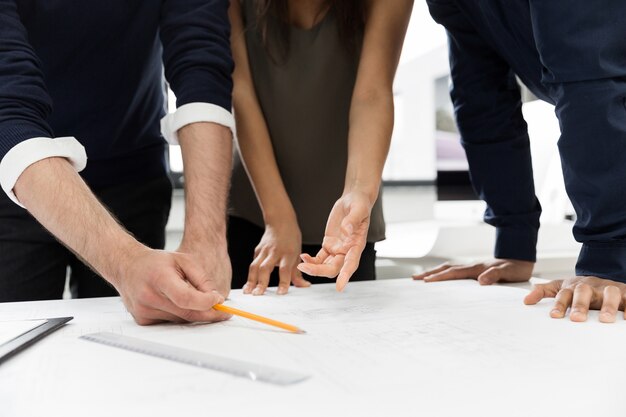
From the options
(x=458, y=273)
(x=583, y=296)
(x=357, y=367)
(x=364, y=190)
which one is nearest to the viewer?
(x=357, y=367)

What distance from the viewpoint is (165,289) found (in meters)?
0.69

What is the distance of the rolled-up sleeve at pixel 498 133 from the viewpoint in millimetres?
1154

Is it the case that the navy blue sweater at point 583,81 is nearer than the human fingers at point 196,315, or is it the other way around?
the human fingers at point 196,315

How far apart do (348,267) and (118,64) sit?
64 centimetres

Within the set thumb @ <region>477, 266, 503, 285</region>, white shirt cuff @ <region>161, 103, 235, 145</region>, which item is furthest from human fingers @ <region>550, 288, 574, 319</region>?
white shirt cuff @ <region>161, 103, 235, 145</region>

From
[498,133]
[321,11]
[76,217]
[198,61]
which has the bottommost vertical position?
[76,217]

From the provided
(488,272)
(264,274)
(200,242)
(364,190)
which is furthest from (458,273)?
(200,242)

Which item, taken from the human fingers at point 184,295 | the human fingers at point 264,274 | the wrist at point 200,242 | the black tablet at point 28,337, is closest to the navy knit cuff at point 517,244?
the human fingers at point 264,274

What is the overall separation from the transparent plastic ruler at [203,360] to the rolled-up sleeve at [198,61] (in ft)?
1.41

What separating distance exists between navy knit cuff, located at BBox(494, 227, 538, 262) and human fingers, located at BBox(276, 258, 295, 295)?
41 cm

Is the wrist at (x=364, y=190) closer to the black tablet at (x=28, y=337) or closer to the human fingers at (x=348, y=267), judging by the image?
the human fingers at (x=348, y=267)

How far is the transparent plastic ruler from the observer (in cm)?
51

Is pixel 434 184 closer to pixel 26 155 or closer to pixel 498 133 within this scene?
pixel 498 133

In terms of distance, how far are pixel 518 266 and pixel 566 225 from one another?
32.1 inches
